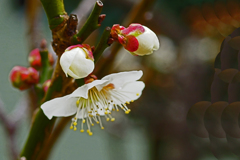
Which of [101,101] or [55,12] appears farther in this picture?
[101,101]

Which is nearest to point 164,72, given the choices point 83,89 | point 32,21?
point 32,21

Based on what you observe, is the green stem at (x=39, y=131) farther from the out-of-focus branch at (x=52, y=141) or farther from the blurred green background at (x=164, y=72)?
the blurred green background at (x=164, y=72)

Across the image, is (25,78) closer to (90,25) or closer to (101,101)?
(101,101)

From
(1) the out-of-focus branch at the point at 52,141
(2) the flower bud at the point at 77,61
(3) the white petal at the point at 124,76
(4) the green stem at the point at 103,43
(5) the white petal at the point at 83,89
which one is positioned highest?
(4) the green stem at the point at 103,43

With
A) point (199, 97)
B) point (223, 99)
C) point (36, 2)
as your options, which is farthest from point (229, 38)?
point (36, 2)

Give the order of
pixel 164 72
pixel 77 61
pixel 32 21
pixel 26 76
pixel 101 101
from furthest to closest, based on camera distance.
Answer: pixel 164 72 < pixel 32 21 < pixel 26 76 < pixel 101 101 < pixel 77 61

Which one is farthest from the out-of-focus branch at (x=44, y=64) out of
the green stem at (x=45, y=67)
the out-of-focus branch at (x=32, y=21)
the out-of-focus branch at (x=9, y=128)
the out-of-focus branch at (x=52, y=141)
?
the out-of-focus branch at (x=32, y=21)

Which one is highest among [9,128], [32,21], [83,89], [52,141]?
[83,89]
